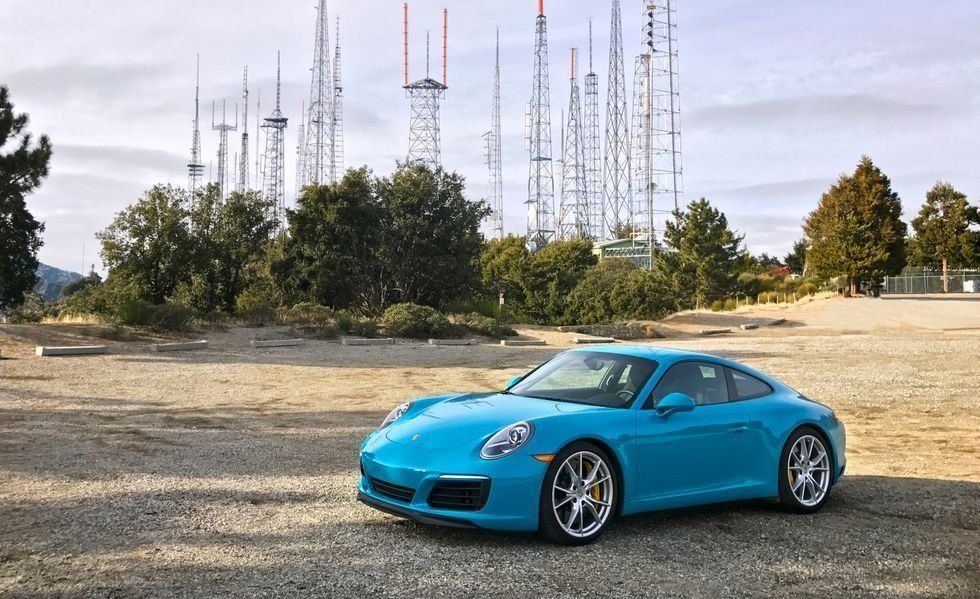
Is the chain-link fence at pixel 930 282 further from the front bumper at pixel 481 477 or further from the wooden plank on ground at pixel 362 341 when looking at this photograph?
the front bumper at pixel 481 477

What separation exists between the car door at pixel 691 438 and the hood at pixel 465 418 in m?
0.57

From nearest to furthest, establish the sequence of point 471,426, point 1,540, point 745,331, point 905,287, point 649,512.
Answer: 1. point 1,540
2. point 471,426
3. point 649,512
4. point 745,331
5. point 905,287

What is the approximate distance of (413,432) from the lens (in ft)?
20.2

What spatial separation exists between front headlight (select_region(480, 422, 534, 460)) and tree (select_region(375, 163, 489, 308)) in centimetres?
3473

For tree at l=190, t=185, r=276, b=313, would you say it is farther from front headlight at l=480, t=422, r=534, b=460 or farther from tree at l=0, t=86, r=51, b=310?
front headlight at l=480, t=422, r=534, b=460

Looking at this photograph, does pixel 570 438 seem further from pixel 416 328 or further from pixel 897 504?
pixel 416 328

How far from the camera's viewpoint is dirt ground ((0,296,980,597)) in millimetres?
4914

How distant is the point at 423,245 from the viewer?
135 feet

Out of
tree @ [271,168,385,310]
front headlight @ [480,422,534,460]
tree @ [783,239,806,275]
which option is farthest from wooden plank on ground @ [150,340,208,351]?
tree @ [783,239,806,275]

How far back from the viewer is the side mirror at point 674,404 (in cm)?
627

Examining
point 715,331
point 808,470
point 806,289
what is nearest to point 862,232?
point 806,289

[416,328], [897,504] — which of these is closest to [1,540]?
[897,504]

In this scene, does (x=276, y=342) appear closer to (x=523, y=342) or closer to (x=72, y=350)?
(x=72, y=350)

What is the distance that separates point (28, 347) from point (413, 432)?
2005cm
